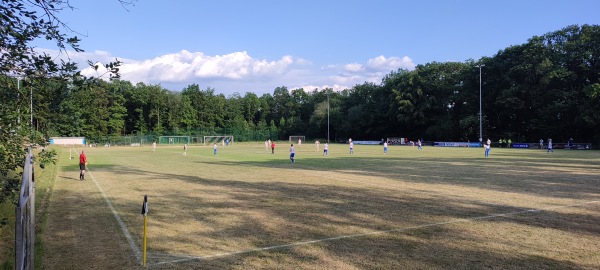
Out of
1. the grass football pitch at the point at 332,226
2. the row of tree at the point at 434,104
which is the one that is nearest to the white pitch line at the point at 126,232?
the grass football pitch at the point at 332,226

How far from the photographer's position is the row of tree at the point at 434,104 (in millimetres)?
63406

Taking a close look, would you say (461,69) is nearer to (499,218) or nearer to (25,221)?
(499,218)

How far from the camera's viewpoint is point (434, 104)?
88062 millimetres

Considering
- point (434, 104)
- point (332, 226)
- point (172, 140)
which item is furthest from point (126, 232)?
point (172, 140)

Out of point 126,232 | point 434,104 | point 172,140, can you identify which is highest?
point 434,104

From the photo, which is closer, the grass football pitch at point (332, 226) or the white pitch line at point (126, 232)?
the grass football pitch at point (332, 226)

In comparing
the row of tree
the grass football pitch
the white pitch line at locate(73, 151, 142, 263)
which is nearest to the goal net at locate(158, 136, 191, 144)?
the row of tree

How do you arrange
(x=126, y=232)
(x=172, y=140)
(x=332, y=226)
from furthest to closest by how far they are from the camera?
(x=172, y=140), (x=332, y=226), (x=126, y=232)

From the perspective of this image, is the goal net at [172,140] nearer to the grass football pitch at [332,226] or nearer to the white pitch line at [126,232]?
the grass football pitch at [332,226]

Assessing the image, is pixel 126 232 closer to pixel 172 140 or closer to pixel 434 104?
pixel 434 104

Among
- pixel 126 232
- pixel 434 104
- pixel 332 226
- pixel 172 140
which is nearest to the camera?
pixel 126 232

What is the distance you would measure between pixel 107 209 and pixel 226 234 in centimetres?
532

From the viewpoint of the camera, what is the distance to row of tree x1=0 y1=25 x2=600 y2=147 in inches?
2496

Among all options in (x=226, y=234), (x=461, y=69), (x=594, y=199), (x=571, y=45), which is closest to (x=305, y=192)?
(x=226, y=234)
